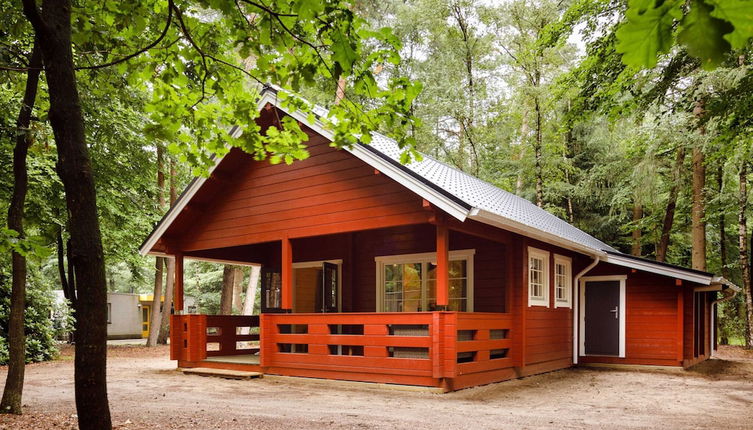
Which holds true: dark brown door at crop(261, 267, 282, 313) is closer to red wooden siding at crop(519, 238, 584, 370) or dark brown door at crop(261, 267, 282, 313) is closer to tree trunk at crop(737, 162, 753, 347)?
red wooden siding at crop(519, 238, 584, 370)

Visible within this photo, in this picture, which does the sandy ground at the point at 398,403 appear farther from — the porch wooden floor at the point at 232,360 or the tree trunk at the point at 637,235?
the tree trunk at the point at 637,235

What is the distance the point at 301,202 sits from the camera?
10.8m

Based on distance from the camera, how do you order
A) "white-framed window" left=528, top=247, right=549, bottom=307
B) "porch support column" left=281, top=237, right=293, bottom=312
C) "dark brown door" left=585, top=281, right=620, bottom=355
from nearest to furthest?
"porch support column" left=281, top=237, right=293, bottom=312, "white-framed window" left=528, top=247, right=549, bottom=307, "dark brown door" left=585, top=281, right=620, bottom=355

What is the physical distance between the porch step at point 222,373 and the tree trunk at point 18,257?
4506mm

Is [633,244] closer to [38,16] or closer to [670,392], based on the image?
[670,392]

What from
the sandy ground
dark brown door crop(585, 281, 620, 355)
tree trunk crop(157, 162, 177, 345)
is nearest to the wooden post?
the sandy ground

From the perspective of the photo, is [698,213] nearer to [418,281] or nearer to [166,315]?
[418,281]

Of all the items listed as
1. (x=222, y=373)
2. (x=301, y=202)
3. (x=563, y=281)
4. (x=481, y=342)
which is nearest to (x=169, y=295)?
(x=222, y=373)

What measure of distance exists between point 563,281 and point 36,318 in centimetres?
1246

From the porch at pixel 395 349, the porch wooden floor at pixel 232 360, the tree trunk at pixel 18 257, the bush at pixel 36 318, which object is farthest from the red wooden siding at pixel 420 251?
the bush at pixel 36 318

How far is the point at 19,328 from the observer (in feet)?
21.4

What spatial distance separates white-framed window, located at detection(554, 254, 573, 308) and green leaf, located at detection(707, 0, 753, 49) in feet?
38.1

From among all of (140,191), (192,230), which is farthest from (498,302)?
(140,191)

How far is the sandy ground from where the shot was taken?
21.4 ft
